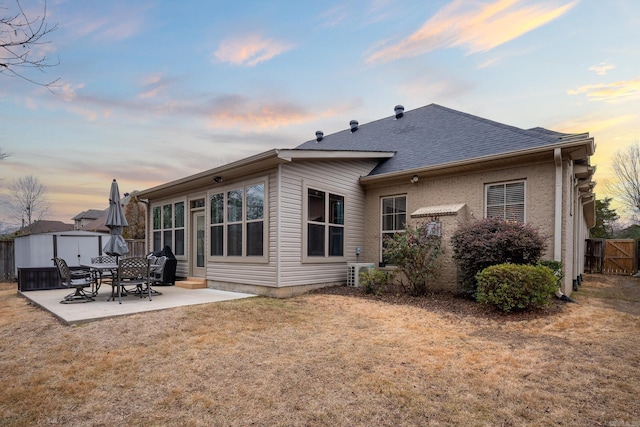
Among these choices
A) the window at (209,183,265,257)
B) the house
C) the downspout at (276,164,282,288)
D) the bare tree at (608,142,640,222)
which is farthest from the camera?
the bare tree at (608,142,640,222)

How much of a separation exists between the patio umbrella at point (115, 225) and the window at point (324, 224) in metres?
4.19

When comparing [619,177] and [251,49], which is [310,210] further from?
[619,177]

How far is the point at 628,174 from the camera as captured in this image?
2164 cm

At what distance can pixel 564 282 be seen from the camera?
23.7ft

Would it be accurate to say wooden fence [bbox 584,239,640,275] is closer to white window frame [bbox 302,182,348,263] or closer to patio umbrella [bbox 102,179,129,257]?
white window frame [bbox 302,182,348,263]

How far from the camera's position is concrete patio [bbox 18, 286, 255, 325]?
5834 mm

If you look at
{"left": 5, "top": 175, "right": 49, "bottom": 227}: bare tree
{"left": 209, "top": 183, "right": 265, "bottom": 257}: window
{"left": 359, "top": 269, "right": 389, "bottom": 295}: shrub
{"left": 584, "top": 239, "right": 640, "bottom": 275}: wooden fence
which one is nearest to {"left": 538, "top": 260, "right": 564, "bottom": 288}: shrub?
{"left": 359, "top": 269, "right": 389, "bottom": 295}: shrub

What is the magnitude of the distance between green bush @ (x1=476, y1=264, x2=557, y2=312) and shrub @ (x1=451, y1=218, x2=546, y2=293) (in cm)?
71

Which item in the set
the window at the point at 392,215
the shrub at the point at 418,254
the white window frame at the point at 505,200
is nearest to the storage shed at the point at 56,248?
the window at the point at 392,215

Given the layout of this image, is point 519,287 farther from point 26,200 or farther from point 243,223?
point 26,200

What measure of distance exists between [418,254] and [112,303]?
6439mm

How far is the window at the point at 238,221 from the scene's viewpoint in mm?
8203

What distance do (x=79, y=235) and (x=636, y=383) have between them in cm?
1564

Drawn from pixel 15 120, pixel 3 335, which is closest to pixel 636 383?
pixel 3 335
